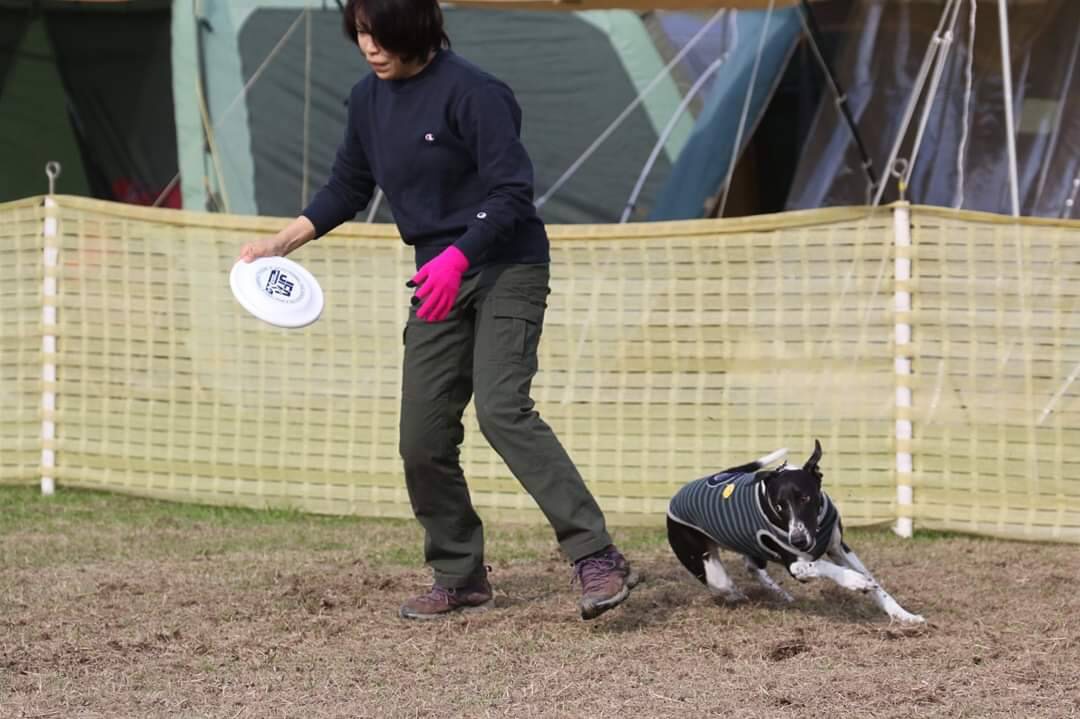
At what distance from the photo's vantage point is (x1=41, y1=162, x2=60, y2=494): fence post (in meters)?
7.04

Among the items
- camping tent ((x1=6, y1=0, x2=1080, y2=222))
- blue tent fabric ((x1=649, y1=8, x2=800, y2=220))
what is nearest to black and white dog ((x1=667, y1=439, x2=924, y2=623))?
camping tent ((x1=6, y1=0, x2=1080, y2=222))

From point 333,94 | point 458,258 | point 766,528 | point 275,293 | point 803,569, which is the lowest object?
point 803,569

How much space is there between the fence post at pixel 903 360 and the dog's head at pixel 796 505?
1.82 meters

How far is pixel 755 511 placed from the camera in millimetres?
4488

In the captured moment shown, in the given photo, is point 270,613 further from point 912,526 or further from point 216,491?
point 912,526

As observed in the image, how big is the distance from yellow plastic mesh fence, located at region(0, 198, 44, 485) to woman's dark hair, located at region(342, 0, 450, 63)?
3.43 meters

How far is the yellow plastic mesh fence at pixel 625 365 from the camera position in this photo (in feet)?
20.1

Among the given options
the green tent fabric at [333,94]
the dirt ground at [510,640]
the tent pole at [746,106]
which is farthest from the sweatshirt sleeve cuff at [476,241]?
the green tent fabric at [333,94]

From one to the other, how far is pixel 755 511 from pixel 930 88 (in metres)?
5.23

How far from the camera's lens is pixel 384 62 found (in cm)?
421

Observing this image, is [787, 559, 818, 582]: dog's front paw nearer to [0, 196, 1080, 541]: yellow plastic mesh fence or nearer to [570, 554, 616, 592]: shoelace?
[570, 554, 616, 592]: shoelace

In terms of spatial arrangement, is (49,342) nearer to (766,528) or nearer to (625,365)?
(625,365)

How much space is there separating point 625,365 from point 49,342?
263cm

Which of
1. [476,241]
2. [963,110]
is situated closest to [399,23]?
[476,241]
